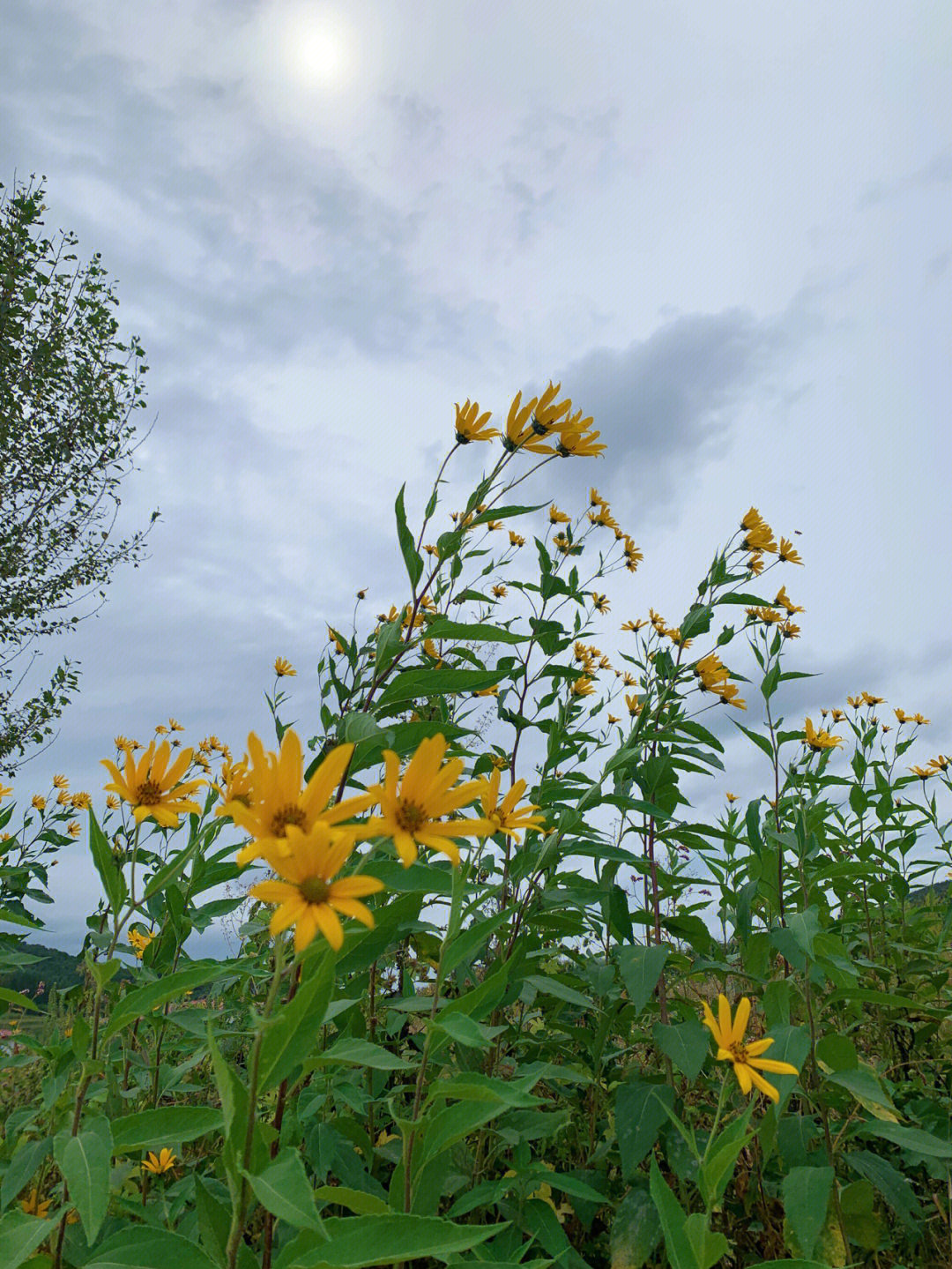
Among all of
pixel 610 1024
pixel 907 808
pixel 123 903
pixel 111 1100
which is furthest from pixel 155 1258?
pixel 907 808

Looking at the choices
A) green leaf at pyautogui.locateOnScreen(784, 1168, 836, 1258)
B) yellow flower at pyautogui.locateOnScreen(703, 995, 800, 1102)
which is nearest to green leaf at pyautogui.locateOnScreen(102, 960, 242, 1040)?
yellow flower at pyautogui.locateOnScreen(703, 995, 800, 1102)

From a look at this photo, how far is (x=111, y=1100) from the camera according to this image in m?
1.30

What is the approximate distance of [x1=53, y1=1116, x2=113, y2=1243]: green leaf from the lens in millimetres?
826

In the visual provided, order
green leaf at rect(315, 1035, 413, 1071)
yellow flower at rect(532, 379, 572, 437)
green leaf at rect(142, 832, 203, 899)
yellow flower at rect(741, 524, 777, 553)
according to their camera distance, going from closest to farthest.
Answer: green leaf at rect(315, 1035, 413, 1071) < green leaf at rect(142, 832, 203, 899) < yellow flower at rect(532, 379, 572, 437) < yellow flower at rect(741, 524, 777, 553)

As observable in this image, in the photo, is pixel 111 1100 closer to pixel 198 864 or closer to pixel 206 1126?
pixel 198 864

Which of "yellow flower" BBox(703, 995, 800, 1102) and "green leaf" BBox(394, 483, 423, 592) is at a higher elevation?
"green leaf" BBox(394, 483, 423, 592)

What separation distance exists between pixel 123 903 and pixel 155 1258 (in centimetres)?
46

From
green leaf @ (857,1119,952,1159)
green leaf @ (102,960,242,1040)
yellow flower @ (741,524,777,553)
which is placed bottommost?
green leaf @ (857,1119,952,1159)

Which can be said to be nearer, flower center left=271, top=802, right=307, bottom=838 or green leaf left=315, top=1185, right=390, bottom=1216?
flower center left=271, top=802, right=307, bottom=838

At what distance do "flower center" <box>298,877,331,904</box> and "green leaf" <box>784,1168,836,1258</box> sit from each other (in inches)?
39.7

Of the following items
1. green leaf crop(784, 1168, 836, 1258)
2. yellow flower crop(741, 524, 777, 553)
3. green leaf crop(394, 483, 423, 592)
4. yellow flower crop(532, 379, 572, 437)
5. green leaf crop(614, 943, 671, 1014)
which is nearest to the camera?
green leaf crop(784, 1168, 836, 1258)

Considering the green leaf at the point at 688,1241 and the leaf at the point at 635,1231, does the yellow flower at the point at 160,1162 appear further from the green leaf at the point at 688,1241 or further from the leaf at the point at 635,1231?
the green leaf at the point at 688,1241

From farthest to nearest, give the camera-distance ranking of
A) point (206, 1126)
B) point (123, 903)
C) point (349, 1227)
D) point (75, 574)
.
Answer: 1. point (75, 574)
2. point (123, 903)
3. point (206, 1126)
4. point (349, 1227)

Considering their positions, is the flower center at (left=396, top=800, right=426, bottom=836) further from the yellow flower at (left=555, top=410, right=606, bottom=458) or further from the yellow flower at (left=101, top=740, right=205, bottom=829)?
the yellow flower at (left=555, top=410, right=606, bottom=458)
